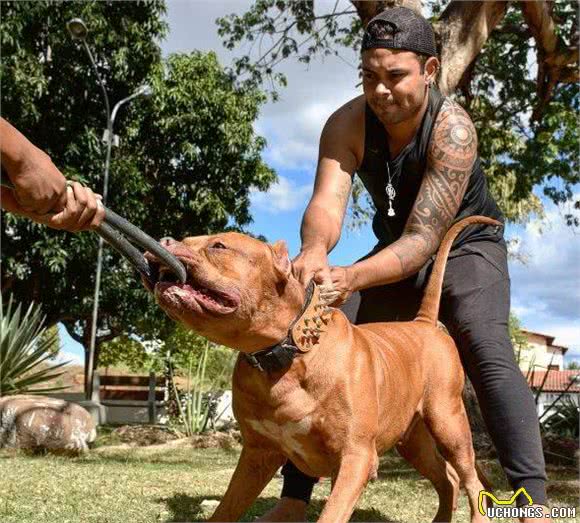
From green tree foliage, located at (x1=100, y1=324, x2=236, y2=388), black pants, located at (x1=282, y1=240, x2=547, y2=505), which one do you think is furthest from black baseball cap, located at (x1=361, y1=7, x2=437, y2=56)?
green tree foliage, located at (x1=100, y1=324, x2=236, y2=388)

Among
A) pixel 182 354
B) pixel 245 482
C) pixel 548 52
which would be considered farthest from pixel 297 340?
pixel 182 354

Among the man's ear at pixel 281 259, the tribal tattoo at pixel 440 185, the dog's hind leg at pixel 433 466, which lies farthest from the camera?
the dog's hind leg at pixel 433 466

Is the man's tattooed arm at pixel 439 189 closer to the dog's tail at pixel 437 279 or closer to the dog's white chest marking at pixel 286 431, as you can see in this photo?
the dog's tail at pixel 437 279

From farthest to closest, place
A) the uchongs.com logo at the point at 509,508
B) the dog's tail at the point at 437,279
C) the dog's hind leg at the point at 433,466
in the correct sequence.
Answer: the dog's hind leg at the point at 433,466
the dog's tail at the point at 437,279
the uchongs.com logo at the point at 509,508

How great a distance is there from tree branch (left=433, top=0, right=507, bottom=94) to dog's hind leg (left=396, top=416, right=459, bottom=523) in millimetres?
5747

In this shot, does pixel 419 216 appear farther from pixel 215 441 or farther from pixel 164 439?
pixel 164 439

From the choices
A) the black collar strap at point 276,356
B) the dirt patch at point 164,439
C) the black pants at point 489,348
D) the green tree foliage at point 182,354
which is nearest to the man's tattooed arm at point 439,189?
the black pants at point 489,348

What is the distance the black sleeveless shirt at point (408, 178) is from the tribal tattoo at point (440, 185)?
6 centimetres

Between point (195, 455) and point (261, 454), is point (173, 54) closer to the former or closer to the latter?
point (195, 455)

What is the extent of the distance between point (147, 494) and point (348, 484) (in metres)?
2.44

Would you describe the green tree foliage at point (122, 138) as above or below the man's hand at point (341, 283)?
above

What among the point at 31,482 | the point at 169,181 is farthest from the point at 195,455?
the point at 169,181

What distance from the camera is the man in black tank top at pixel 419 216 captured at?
3434 millimetres

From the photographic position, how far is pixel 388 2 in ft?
27.5
